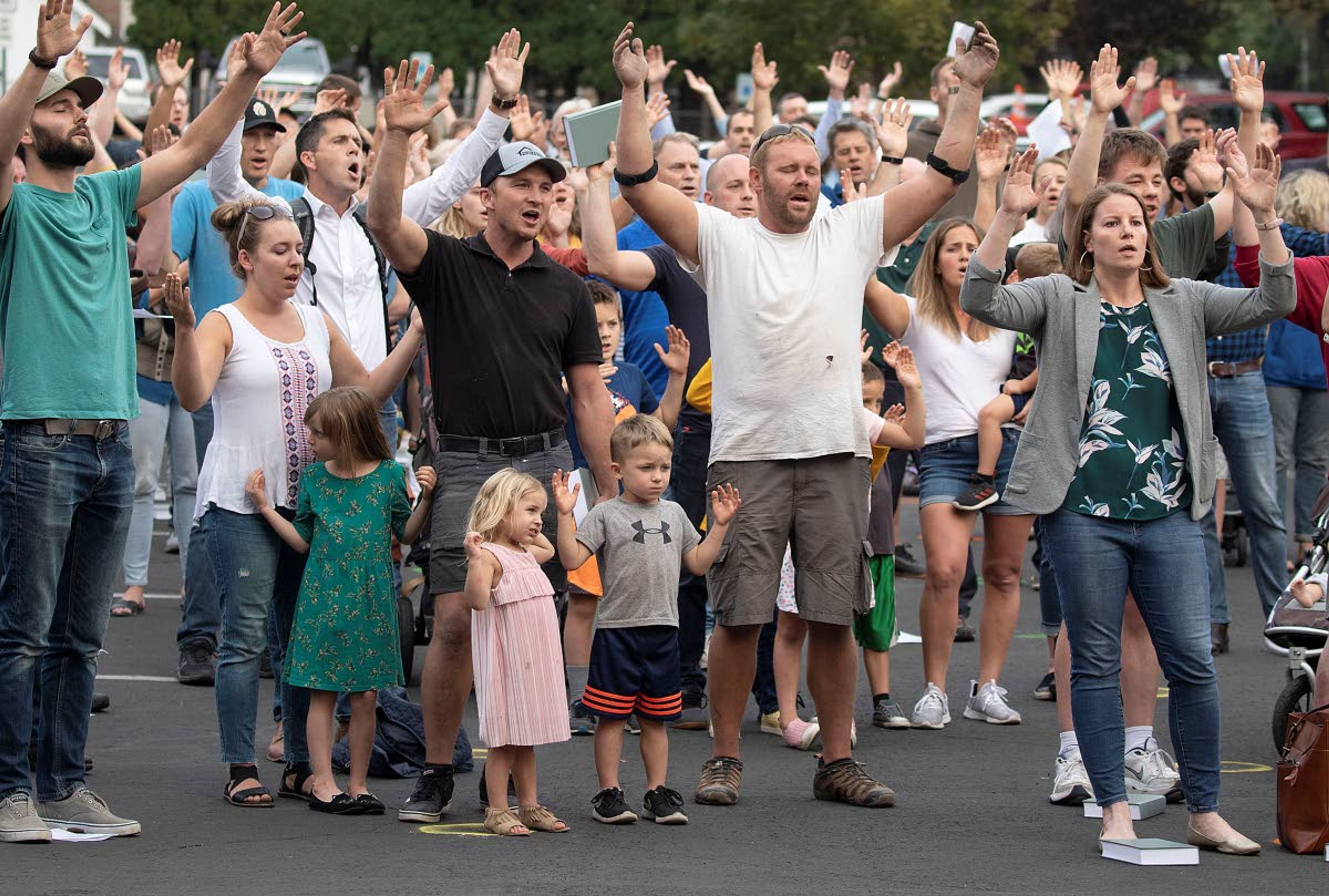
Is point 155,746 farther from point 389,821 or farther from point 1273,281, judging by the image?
point 1273,281

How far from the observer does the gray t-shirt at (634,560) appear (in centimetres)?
703

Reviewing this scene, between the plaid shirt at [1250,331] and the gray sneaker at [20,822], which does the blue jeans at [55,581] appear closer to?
the gray sneaker at [20,822]

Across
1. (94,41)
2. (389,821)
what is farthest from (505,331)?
(94,41)

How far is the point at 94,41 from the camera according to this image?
54.4 metres

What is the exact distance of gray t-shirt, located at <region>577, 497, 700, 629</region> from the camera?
703 centimetres

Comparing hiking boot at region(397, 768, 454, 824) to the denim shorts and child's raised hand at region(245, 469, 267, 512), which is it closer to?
child's raised hand at region(245, 469, 267, 512)

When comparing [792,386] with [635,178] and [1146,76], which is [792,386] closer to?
[635,178]

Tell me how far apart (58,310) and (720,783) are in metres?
2.75

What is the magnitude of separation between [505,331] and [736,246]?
85cm

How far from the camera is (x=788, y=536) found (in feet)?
23.7

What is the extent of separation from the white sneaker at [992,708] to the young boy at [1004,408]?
0.78 metres

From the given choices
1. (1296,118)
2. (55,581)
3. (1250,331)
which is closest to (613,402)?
(55,581)

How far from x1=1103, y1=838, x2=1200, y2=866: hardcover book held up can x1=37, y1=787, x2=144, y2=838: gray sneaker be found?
3127 millimetres

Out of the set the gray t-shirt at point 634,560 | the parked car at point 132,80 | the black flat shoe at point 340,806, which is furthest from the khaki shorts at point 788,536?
the parked car at point 132,80
